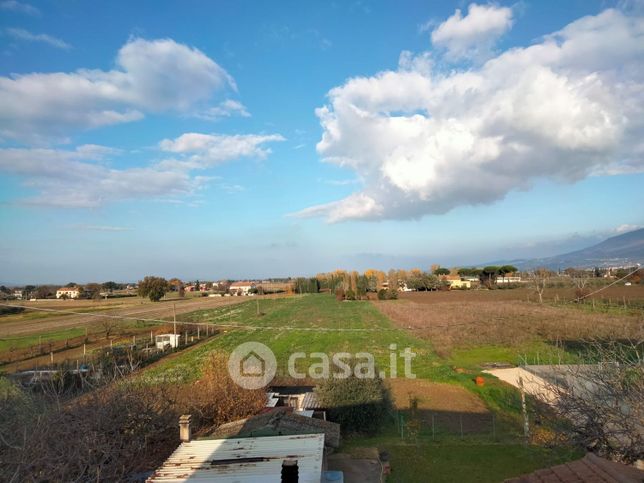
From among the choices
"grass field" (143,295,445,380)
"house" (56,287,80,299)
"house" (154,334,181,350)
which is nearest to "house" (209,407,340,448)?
"grass field" (143,295,445,380)

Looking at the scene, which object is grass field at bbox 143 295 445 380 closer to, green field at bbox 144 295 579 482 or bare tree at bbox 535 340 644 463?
green field at bbox 144 295 579 482

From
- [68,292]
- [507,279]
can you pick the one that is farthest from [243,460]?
[68,292]

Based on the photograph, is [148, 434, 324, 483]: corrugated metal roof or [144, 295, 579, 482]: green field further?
[144, 295, 579, 482]: green field

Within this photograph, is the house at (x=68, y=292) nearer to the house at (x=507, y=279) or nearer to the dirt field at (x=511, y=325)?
the dirt field at (x=511, y=325)

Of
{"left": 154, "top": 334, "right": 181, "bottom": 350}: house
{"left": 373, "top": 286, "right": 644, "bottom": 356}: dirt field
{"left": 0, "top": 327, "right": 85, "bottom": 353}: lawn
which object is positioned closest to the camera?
{"left": 373, "top": 286, "right": 644, "bottom": 356}: dirt field

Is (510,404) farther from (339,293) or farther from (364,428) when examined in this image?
(339,293)

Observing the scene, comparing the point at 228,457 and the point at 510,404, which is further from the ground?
the point at 228,457

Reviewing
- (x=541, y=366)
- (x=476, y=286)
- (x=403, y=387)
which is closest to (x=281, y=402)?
(x=403, y=387)
